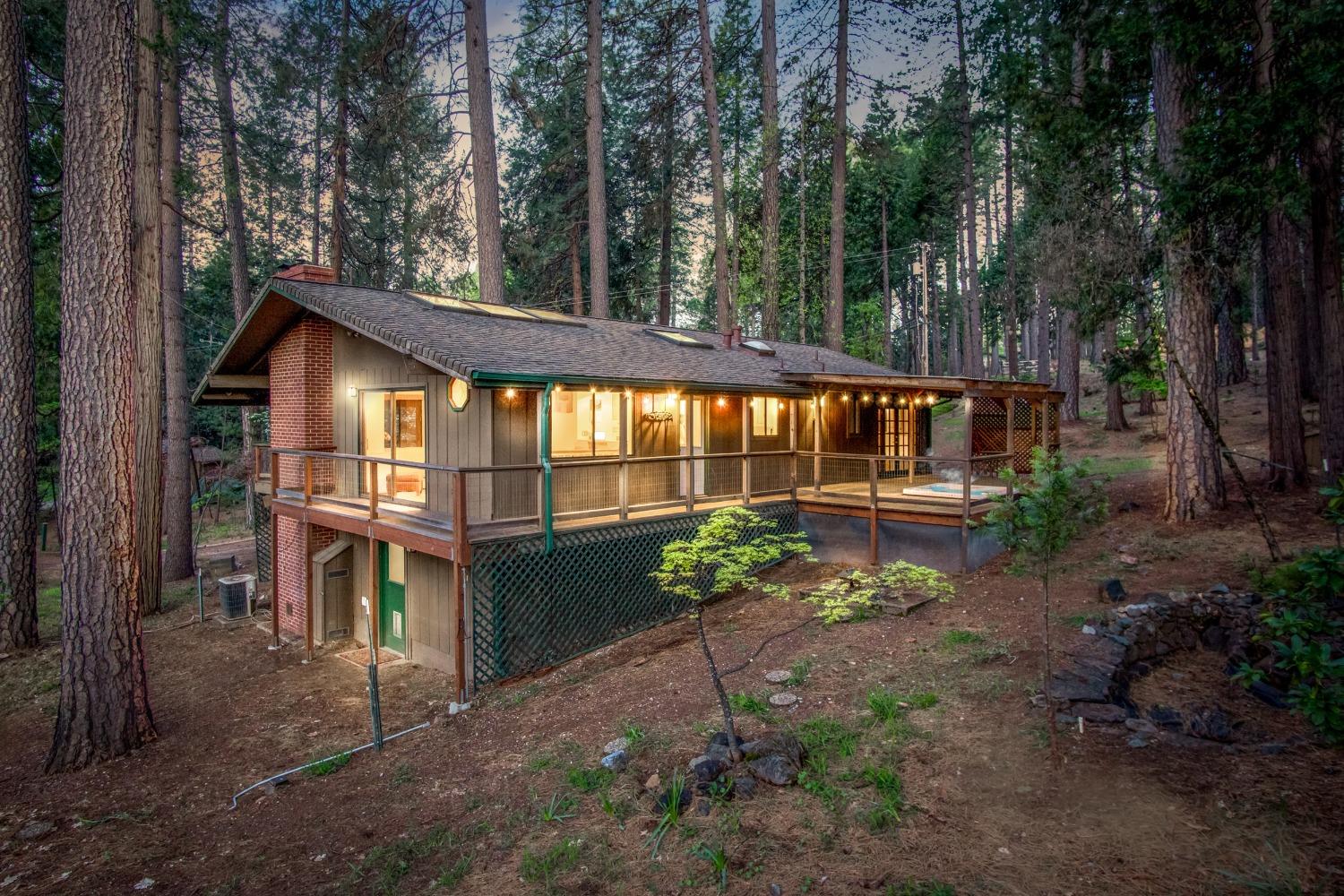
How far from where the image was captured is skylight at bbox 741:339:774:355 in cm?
1477

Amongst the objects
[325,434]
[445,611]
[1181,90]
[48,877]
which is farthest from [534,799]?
[1181,90]

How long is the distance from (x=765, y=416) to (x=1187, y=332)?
6.93 meters

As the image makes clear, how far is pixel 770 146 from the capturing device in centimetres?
1680

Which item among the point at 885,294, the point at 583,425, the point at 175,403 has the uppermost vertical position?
the point at 885,294

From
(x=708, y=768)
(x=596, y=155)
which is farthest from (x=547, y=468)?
(x=596, y=155)

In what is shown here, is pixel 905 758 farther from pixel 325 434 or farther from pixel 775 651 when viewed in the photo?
pixel 325 434

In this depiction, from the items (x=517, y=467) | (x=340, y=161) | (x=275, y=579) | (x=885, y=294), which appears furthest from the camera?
(x=885, y=294)

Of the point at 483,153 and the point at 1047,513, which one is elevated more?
the point at 483,153

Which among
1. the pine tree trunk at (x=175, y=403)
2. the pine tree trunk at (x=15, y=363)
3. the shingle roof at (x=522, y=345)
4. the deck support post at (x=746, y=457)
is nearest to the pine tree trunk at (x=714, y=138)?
the shingle roof at (x=522, y=345)

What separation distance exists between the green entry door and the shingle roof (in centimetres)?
365

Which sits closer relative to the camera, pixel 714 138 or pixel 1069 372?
pixel 714 138

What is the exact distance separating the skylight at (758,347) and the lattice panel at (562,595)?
5.81 meters

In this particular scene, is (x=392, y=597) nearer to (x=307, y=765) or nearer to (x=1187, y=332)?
(x=307, y=765)

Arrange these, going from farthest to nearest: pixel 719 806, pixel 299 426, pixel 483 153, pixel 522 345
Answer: pixel 483 153, pixel 299 426, pixel 522 345, pixel 719 806
